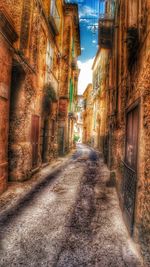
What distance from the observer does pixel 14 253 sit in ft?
8.61

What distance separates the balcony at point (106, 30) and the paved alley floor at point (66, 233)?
8966mm

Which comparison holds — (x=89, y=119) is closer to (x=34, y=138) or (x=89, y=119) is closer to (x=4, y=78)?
(x=34, y=138)

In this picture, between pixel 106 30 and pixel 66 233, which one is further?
pixel 106 30

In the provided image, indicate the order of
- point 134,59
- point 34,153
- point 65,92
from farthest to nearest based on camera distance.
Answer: point 65,92
point 34,153
point 134,59

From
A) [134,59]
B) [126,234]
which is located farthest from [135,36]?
[126,234]

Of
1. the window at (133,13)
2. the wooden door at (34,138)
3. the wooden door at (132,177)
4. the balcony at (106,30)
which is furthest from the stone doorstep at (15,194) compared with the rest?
the balcony at (106,30)

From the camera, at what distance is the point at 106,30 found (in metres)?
10.3

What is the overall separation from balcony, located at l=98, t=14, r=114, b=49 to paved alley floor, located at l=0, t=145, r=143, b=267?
29.4 feet

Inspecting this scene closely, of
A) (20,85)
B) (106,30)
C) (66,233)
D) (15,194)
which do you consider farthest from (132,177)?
(106,30)

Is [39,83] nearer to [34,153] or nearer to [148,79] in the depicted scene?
[34,153]

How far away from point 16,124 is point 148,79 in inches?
206

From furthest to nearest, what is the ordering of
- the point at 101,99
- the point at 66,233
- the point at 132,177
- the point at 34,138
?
1. the point at 101,99
2. the point at 34,138
3. the point at 132,177
4. the point at 66,233

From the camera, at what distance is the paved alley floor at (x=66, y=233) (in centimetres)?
252

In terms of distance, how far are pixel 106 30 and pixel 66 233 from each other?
10.5 m
